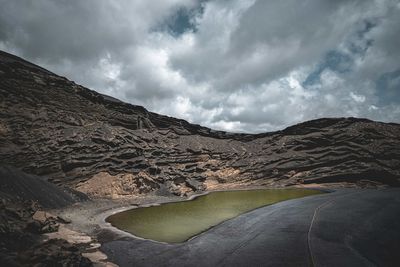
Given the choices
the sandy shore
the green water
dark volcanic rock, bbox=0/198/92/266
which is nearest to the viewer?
dark volcanic rock, bbox=0/198/92/266

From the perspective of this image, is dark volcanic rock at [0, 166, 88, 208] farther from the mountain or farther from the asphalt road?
the asphalt road

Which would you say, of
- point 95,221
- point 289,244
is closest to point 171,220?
point 95,221

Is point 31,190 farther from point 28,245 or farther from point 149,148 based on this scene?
point 149,148

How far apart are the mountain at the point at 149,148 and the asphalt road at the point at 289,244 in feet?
61.5

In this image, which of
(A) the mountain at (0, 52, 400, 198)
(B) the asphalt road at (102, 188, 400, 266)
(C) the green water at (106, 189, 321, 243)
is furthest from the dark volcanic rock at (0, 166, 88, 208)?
(B) the asphalt road at (102, 188, 400, 266)

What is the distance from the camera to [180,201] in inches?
1131

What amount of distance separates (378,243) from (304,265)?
449cm

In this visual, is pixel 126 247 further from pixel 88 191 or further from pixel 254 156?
pixel 254 156

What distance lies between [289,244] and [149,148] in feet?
107

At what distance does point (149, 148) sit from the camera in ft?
136

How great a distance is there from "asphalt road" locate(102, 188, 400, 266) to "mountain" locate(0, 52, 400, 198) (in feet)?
61.5

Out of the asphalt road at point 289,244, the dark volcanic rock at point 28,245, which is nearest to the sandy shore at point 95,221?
the asphalt road at point 289,244

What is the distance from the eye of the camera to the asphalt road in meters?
10.2

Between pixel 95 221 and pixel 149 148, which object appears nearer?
pixel 95 221
